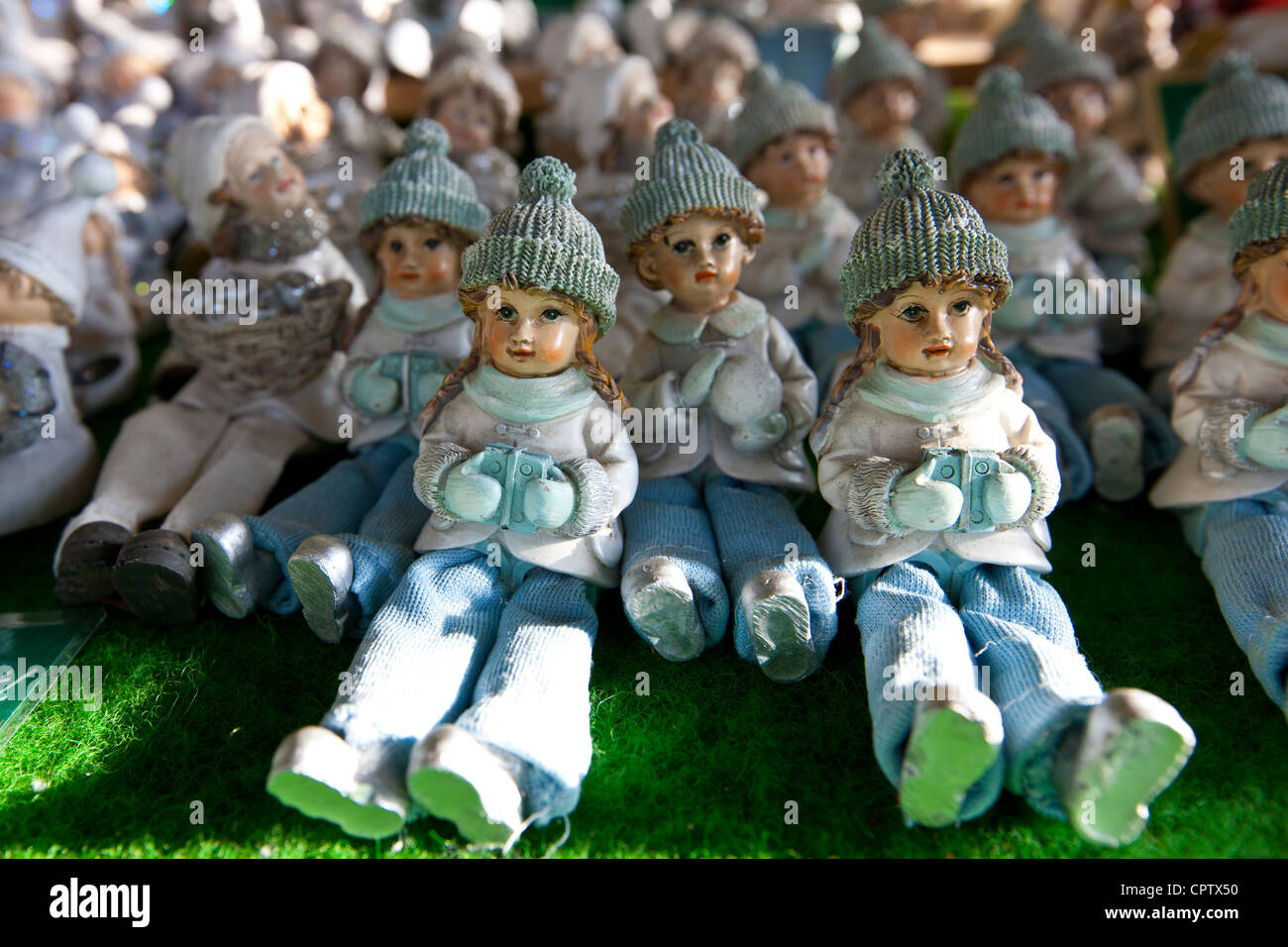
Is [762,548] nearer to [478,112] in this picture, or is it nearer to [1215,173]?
[1215,173]

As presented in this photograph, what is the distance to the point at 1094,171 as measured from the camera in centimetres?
452

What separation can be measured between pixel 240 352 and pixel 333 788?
72.7 inches

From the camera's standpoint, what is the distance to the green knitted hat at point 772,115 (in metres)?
3.76

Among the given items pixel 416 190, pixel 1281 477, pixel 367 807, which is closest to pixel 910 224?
pixel 1281 477

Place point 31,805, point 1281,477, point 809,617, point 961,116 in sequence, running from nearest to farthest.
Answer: point 31,805, point 809,617, point 1281,477, point 961,116

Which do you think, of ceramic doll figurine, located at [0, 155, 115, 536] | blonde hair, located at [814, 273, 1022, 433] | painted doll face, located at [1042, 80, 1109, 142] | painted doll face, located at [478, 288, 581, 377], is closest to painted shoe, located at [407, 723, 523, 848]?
painted doll face, located at [478, 288, 581, 377]

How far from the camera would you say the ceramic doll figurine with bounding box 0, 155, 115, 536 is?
3258 millimetres

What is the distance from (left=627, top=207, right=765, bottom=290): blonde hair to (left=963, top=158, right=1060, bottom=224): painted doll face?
3.80ft

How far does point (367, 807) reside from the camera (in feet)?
6.80

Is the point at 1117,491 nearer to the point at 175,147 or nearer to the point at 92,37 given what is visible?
the point at 175,147

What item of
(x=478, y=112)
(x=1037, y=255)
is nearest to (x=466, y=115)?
(x=478, y=112)

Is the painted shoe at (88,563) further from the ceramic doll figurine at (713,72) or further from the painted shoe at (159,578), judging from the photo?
the ceramic doll figurine at (713,72)

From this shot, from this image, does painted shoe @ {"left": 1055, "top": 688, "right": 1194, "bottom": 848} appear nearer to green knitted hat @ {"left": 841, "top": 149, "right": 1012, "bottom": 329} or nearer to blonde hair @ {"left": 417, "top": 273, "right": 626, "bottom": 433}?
green knitted hat @ {"left": 841, "top": 149, "right": 1012, "bottom": 329}

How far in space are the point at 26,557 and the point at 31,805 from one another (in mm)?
1249
